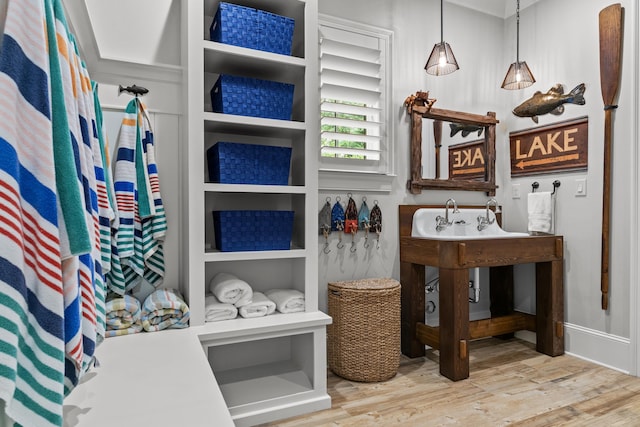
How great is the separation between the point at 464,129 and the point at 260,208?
1.83 metres

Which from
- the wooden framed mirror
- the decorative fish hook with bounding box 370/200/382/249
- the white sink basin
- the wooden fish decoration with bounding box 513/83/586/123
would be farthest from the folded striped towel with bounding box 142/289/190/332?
the wooden fish decoration with bounding box 513/83/586/123

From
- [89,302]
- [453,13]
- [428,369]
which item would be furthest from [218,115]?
[453,13]

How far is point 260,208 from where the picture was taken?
91.5 inches

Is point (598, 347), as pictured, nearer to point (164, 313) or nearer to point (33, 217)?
point (164, 313)

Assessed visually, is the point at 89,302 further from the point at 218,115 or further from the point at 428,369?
the point at 428,369

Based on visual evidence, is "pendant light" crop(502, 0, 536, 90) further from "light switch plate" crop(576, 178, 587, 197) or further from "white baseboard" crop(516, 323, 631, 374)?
"white baseboard" crop(516, 323, 631, 374)

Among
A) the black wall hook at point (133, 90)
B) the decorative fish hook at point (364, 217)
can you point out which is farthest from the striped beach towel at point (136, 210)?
the decorative fish hook at point (364, 217)

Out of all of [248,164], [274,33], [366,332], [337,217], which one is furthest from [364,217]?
[274,33]

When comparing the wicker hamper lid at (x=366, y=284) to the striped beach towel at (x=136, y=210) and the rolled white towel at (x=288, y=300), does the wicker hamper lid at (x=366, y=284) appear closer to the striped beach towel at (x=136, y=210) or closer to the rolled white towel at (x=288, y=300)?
the rolled white towel at (x=288, y=300)

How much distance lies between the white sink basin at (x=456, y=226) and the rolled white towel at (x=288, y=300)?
1.08 metres

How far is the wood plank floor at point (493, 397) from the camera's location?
195 centimetres

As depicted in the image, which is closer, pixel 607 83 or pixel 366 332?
pixel 366 332

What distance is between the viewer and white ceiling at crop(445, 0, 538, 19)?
10.4 feet

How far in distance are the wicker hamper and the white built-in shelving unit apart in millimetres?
291
